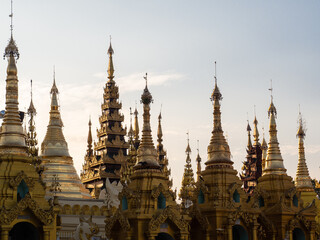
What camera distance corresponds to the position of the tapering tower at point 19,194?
25484mm

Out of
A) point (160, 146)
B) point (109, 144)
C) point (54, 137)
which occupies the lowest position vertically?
point (54, 137)

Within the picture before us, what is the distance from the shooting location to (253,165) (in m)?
59.3

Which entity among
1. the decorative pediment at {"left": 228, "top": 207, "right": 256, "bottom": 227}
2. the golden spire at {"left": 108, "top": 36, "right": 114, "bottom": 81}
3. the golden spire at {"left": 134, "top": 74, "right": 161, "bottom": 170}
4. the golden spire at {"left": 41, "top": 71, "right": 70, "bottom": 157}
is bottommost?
the decorative pediment at {"left": 228, "top": 207, "right": 256, "bottom": 227}

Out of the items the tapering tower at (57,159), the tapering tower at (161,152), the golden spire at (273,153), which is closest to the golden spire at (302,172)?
the golden spire at (273,153)

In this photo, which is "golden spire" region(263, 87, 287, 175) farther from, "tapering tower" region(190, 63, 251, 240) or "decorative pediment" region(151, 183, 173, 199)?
"decorative pediment" region(151, 183, 173, 199)

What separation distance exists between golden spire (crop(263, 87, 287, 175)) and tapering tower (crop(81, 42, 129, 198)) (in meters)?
24.3

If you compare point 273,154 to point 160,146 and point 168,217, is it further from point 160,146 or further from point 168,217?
point 160,146

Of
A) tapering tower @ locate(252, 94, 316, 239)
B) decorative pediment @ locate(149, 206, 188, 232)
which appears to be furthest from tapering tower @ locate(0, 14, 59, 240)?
tapering tower @ locate(252, 94, 316, 239)

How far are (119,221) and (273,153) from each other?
36.5 feet

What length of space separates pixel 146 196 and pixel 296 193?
9649 mm

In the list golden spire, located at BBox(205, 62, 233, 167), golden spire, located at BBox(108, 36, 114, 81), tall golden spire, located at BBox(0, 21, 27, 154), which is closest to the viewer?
tall golden spire, located at BBox(0, 21, 27, 154)

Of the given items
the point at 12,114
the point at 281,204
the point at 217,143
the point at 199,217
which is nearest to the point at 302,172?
the point at 281,204

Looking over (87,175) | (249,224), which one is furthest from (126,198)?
(87,175)

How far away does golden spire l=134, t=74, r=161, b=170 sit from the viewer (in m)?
30.2
